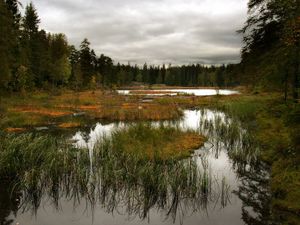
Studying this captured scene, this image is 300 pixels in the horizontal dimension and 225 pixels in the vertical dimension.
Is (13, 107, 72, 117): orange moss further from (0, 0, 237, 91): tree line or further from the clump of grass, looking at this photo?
the clump of grass

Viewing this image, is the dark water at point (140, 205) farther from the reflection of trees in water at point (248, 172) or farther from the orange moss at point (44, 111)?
the orange moss at point (44, 111)

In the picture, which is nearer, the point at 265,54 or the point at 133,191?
the point at 133,191

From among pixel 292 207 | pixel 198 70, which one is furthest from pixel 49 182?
pixel 198 70

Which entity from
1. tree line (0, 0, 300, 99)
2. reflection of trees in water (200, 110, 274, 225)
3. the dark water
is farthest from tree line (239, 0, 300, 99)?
the dark water

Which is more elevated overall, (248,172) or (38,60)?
(38,60)

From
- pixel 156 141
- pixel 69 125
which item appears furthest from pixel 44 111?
pixel 156 141

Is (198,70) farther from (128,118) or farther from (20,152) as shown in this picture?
(20,152)

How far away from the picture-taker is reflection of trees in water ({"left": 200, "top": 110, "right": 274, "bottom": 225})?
941cm

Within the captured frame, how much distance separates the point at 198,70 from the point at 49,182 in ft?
552

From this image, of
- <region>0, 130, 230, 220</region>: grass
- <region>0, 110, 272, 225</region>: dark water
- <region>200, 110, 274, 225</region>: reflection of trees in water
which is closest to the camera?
<region>0, 110, 272, 225</region>: dark water

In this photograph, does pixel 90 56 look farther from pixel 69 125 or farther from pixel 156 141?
pixel 156 141

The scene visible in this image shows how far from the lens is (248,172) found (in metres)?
13.2

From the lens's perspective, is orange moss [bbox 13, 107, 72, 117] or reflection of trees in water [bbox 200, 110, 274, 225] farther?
orange moss [bbox 13, 107, 72, 117]

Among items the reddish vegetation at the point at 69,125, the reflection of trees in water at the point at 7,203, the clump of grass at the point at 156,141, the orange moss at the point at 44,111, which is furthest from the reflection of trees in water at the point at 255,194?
the orange moss at the point at 44,111
